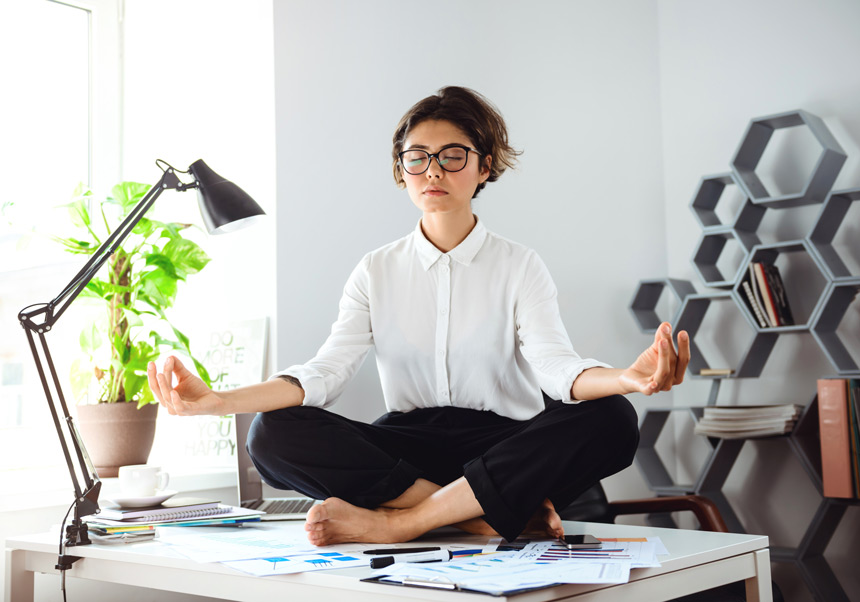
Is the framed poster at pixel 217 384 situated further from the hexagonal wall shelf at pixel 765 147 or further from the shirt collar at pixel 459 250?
the hexagonal wall shelf at pixel 765 147

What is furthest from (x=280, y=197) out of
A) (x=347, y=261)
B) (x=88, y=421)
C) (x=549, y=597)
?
(x=549, y=597)

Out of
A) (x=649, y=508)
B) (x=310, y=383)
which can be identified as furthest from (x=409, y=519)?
(x=649, y=508)

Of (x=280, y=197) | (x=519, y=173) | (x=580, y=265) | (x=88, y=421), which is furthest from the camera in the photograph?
(x=580, y=265)

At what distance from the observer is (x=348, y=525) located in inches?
55.4

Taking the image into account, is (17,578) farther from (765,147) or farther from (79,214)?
(765,147)

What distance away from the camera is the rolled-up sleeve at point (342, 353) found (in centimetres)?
161

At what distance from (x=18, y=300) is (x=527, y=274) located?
59.5 inches

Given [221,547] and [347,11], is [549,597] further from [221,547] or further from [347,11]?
[347,11]

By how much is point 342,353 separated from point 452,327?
0.25m

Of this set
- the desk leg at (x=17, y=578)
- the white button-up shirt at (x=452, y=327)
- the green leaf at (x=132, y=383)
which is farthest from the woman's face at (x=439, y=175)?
the desk leg at (x=17, y=578)

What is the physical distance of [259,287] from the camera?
2348 mm

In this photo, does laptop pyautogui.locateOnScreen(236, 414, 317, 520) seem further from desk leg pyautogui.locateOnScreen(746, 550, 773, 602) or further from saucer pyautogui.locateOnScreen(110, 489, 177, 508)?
desk leg pyautogui.locateOnScreen(746, 550, 773, 602)

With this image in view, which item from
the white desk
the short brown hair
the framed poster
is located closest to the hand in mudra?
the white desk

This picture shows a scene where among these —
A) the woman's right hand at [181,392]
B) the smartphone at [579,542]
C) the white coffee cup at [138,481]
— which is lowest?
the smartphone at [579,542]
